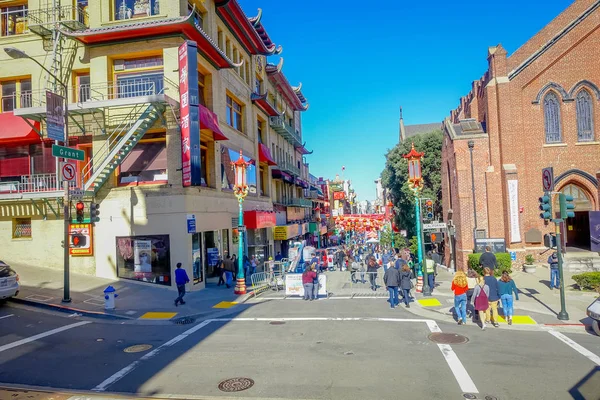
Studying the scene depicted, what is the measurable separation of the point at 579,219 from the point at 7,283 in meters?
30.9

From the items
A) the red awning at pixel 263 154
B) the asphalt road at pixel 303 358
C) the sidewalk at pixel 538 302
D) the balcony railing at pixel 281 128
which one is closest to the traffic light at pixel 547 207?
the sidewalk at pixel 538 302

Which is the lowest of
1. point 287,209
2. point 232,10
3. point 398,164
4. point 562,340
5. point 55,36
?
point 562,340

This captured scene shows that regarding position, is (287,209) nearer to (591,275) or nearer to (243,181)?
(243,181)

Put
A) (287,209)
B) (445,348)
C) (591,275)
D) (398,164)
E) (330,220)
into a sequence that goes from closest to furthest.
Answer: (445,348)
(591,275)
(398,164)
(287,209)
(330,220)

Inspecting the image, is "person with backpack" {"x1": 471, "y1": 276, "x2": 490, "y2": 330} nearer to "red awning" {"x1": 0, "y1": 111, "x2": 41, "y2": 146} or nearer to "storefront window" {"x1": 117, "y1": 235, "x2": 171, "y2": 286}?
"storefront window" {"x1": 117, "y1": 235, "x2": 171, "y2": 286}

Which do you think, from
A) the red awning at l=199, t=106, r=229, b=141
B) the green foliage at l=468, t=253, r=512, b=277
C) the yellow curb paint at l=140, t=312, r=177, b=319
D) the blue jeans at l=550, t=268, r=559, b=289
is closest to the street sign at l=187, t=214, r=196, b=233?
the red awning at l=199, t=106, r=229, b=141

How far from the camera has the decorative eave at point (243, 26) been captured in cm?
2481

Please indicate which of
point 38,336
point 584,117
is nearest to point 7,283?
point 38,336

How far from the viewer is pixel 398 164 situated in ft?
121

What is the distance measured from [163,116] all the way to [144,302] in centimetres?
841

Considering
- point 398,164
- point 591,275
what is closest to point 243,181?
point 591,275

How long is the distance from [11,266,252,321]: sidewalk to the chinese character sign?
5.03m

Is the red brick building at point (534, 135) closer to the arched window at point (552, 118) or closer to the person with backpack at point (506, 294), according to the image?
the arched window at point (552, 118)

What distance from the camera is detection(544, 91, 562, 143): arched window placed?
2502cm
